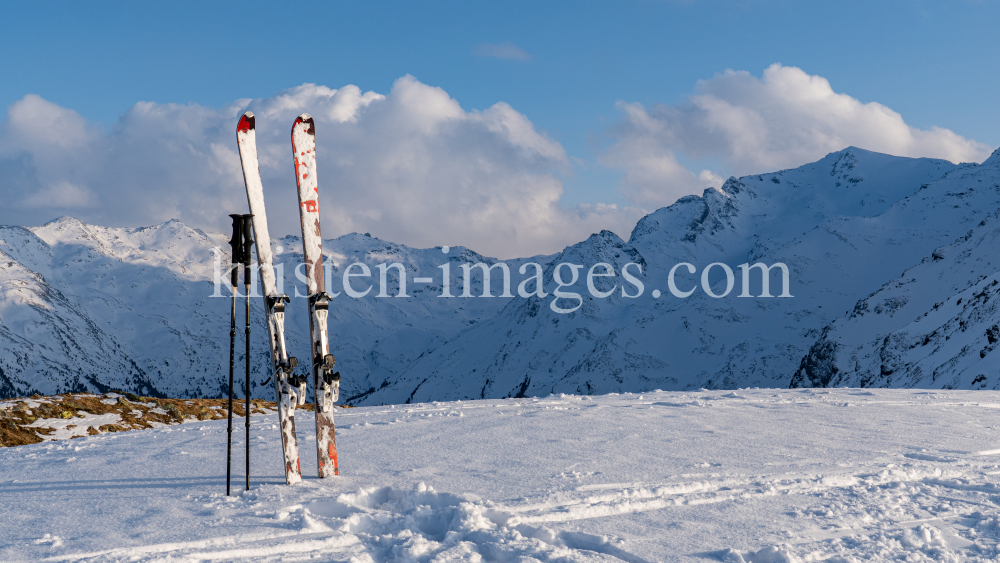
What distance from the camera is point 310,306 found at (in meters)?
8.26

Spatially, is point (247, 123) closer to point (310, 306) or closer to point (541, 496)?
point (310, 306)

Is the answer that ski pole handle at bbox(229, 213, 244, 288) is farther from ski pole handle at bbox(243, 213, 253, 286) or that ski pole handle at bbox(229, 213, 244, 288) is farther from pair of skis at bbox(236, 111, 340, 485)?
pair of skis at bbox(236, 111, 340, 485)

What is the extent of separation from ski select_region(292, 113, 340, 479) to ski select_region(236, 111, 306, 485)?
0.31m

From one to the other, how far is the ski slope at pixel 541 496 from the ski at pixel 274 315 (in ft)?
1.88

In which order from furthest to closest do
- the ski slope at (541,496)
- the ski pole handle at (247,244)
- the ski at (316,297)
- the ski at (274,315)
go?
1. the ski at (316,297)
2. the ski at (274,315)
3. the ski pole handle at (247,244)
4. the ski slope at (541,496)

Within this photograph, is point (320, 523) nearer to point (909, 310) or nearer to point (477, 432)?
point (477, 432)

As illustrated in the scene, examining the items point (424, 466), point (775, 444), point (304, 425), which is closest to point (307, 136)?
point (424, 466)

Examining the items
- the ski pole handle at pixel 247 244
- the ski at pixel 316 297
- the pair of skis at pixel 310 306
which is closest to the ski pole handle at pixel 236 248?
the ski pole handle at pixel 247 244

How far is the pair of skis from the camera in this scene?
804 centimetres

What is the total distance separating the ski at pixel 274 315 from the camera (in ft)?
26.3

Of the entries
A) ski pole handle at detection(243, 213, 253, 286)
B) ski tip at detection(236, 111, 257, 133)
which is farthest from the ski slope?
ski tip at detection(236, 111, 257, 133)

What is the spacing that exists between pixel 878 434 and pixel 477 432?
6.85 meters

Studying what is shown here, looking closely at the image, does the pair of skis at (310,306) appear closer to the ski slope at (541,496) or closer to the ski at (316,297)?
the ski at (316,297)

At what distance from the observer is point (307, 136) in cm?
875
